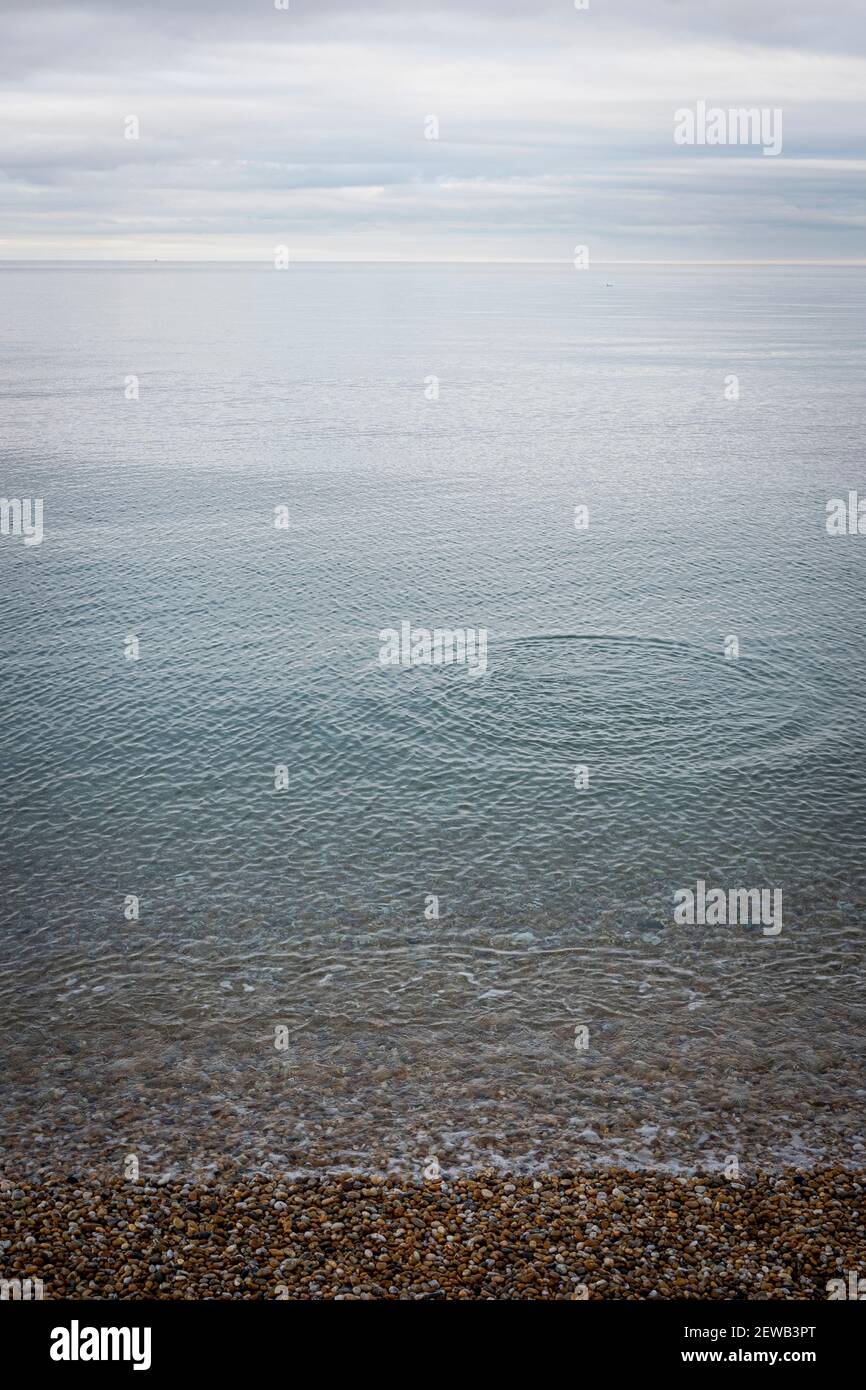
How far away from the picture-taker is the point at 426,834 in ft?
144

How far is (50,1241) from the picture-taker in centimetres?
2392

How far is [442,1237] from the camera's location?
24.0 metres

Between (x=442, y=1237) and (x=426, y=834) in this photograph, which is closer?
(x=442, y=1237)

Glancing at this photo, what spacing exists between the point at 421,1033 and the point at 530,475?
8343 cm

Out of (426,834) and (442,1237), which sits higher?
(426,834)

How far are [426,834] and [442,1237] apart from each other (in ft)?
67.8

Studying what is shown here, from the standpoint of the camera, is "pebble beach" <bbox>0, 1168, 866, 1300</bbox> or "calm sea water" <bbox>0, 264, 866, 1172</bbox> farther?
"calm sea water" <bbox>0, 264, 866, 1172</bbox>

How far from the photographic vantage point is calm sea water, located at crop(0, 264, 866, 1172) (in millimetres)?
29625

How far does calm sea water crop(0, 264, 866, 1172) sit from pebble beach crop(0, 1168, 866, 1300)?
1304 mm

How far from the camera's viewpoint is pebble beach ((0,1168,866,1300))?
22531 mm

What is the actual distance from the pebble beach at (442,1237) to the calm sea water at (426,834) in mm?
1304

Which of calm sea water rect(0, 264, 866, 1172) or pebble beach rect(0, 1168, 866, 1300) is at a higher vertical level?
calm sea water rect(0, 264, 866, 1172)

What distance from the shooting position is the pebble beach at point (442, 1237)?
887 inches

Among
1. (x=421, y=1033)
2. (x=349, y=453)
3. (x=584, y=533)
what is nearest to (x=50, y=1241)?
(x=421, y=1033)
